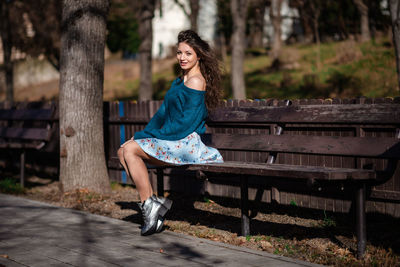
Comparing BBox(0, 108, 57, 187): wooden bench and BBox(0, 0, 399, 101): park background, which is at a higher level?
BBox(0, 0, 399, 101): park background

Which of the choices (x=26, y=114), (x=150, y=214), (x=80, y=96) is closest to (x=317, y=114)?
(x=150, y=214)

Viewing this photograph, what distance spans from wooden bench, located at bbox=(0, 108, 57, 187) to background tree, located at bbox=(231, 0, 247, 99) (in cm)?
759

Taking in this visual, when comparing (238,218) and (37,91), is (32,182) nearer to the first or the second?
(238,218)

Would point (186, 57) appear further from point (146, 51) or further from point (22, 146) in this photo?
point (146, 51)

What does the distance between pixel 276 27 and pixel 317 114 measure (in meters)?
28.8

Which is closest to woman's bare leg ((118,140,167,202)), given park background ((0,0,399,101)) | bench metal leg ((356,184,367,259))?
park background ((0,0,399,101))

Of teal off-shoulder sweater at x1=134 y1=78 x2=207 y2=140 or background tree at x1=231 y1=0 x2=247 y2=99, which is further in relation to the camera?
background tree at x1=231 y1=0 x2=247 y2=99

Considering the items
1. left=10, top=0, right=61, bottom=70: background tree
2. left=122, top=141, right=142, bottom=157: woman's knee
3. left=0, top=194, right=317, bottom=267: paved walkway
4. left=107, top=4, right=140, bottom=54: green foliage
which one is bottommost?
left=0, top=194, right=317, bottom=267: paved walkway

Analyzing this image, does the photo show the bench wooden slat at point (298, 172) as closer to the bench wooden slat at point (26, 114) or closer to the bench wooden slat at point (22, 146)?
the bench wooden slat at point (22, 146)

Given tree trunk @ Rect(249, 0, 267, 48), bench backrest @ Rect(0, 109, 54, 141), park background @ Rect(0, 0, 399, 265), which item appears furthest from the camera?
tree trunk @ Rect(249, 0, 267, 48)

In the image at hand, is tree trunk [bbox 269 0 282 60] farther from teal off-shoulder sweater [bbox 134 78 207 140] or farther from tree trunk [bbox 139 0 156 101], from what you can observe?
teal off-shoulder sweater [bbox 134 78 207 140]

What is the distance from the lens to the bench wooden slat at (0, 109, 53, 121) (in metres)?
10.0

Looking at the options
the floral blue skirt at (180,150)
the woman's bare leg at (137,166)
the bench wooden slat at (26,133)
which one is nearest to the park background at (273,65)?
the bench wooden slat at (26,133)

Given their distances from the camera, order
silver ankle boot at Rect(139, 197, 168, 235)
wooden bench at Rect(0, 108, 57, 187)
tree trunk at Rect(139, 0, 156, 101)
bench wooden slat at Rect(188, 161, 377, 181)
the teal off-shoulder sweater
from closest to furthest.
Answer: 1. bench wooden slat at Rect(188, 161, 377, 181)
2. silver ankle boot at Rect(139, 197, 168, 235)
3. the teal off-shoulder sweater
4. wooden bench at Rect(0, 108, 57, 187)
5. tree trunk at Rect(139, 0, 156, 101)
